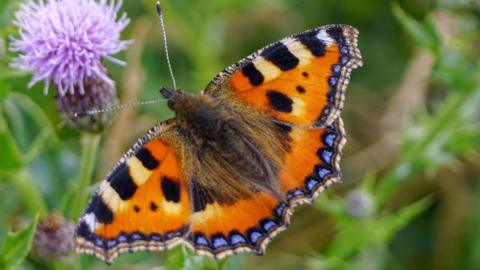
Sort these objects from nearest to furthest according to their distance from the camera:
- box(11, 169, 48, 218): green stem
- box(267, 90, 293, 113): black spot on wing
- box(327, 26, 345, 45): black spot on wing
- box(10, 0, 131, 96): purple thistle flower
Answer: box(327, 26, 345, 45): black spot on wing, box(267, 90, 293, 113): black spot on wing, box(10, 0, 131, 96): purple thistle flower, box(11, 169, 48, 218): green stem

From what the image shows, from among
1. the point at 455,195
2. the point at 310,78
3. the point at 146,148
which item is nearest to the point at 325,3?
the point at 455,195

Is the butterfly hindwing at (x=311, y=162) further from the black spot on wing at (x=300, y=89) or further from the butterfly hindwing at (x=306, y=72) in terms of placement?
the black spot on wing at (x=300, y=89)

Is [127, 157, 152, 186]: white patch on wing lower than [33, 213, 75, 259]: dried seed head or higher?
higher

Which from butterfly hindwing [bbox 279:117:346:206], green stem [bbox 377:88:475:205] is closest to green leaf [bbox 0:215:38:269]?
butterfly hindwing [bbox 279:117:346:206]

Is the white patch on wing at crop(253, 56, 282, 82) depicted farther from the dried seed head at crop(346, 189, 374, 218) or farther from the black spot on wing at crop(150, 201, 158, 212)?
the dried seed head at crop(346, 189, 374, 218)

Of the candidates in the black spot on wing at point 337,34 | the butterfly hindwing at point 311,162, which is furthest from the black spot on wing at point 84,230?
the black spot on wing at point 337,34

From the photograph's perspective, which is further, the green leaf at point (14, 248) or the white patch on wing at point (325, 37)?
the white patch on wing at point (325, 37)

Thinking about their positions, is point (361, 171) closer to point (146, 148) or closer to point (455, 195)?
point (455, 195)
